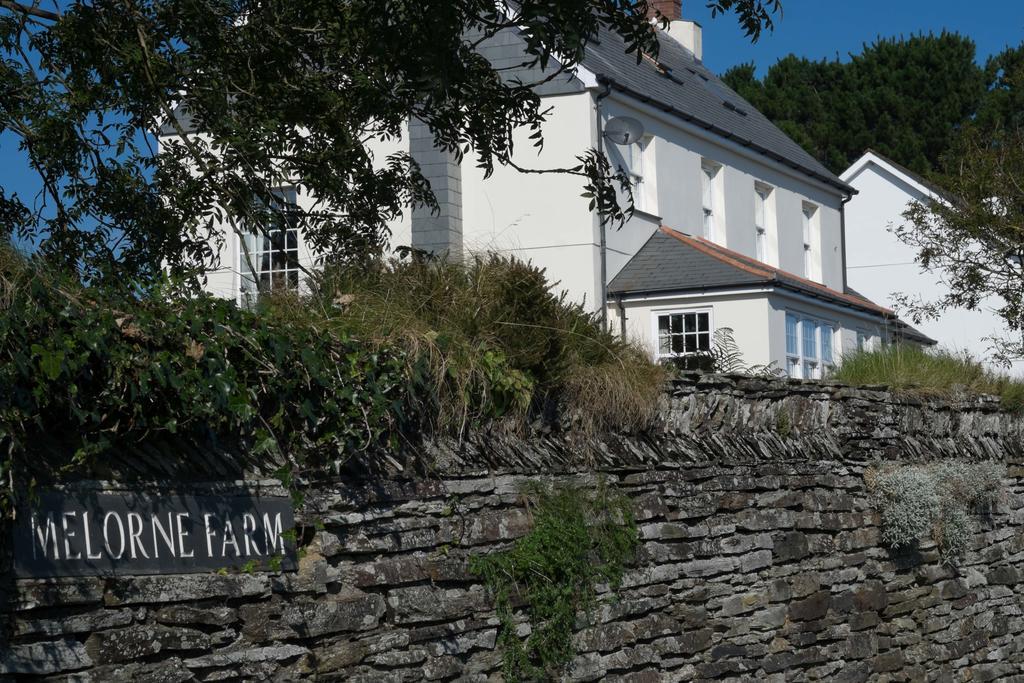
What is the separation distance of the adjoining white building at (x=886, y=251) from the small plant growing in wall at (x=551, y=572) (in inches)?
1039

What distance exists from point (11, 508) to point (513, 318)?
3.38 meters

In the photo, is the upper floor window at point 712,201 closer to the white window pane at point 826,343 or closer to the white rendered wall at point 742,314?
the white window pane at point 826,343

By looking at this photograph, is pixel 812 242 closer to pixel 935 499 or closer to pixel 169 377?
pixel 935 499

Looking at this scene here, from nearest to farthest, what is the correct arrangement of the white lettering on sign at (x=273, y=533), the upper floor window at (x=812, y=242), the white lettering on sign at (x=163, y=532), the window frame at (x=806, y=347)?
the white lettering on sign at (x=163, y=532) → the white lettering on sign at (x=273, y=533) → the window frame at (x=806, y=347) → the upper floor window at (x=812, y=242)

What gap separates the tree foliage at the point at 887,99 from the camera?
4181cm

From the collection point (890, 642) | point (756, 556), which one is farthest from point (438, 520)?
point (890, 642)

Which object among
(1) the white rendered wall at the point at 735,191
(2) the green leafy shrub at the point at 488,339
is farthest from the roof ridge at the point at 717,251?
(2) the green leafy shrub at the point at 488,339

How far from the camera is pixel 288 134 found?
905 cm

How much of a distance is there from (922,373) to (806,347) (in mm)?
10557

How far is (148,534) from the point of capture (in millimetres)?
5590

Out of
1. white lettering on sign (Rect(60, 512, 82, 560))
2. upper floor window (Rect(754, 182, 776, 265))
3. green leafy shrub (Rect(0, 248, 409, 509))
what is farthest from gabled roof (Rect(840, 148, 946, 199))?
white lettering on sign (Rect(60, 512, 82, 560))

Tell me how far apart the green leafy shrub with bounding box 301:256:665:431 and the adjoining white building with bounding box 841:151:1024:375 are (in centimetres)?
2589

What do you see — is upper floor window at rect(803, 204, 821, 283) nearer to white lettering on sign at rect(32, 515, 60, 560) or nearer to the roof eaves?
the roof eaves

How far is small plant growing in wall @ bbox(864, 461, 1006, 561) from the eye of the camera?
1070 cm
